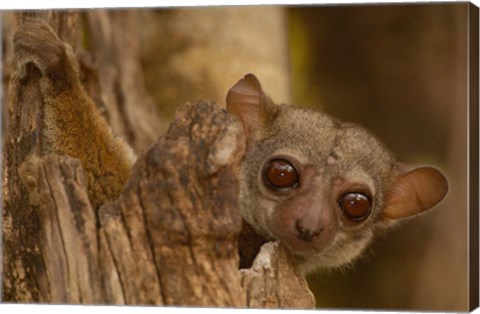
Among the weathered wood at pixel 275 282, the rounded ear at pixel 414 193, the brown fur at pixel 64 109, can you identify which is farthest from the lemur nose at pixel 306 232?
the brown fur at pixel 64 109

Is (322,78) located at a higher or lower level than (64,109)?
higher

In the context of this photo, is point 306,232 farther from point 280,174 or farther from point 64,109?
point 64,109

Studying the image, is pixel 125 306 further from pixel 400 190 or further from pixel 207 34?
pixel 207 34

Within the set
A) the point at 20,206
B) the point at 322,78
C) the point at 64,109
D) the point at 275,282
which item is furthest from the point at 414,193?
the point at 20,206

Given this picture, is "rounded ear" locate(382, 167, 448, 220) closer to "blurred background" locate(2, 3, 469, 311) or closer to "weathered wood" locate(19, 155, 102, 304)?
"blurred background" locate(2, 3, 469, 311)

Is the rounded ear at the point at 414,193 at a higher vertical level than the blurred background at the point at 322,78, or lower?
lower

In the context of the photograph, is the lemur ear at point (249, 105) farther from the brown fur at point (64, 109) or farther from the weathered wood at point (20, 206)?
the weathered wood at point (20, 206)
